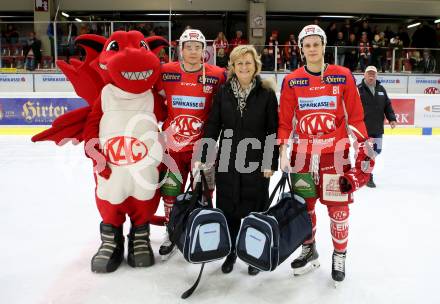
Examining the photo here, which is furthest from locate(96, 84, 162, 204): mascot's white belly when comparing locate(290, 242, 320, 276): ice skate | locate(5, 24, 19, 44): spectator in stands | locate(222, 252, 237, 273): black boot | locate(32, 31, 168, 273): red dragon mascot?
locate(5, 24, 19, 44): spectator in stands

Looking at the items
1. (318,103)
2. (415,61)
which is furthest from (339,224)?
(415,61)

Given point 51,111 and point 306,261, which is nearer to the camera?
point 306,261

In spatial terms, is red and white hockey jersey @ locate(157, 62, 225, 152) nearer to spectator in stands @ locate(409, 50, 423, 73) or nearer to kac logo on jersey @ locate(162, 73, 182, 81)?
kac logo on jersey @ locate(162, 73, 182, 81)

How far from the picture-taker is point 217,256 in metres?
2.28

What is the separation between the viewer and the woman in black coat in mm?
2410

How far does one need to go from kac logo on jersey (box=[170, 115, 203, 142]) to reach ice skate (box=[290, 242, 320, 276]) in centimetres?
97

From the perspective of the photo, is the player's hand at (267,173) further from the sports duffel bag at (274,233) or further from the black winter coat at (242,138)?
the sports duffel bag at (274,233)

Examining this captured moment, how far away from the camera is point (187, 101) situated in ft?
8.69

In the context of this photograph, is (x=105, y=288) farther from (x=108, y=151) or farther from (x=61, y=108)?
(x=61, y=108)

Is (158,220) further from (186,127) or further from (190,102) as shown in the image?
(190,102)

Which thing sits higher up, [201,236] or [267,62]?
[267,62]

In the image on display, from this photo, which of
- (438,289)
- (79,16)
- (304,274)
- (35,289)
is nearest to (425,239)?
(438,289)

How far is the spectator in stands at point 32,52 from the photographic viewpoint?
8.72m

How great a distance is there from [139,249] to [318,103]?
138cm
